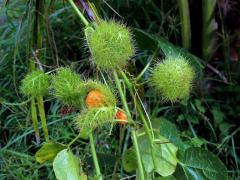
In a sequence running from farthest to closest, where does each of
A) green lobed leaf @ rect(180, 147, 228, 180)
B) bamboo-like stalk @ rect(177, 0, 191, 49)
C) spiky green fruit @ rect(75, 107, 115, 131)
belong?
bamboo-like stalk @ rect(177, 0, 191, 49)
green lobed leaf @ rect(180, 147, 228, 180)
spiky green fruit @ rect(75, 107, 115, 131)

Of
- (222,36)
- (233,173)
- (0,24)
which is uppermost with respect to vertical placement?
(0,24)

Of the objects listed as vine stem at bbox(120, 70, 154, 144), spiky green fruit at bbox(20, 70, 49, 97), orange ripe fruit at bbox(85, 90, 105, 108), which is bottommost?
vine stem at bbox(120, 70, 154, 144)

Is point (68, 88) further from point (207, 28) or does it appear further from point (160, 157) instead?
point (207, 28)

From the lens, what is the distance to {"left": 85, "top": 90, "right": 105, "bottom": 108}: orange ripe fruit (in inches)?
27.8

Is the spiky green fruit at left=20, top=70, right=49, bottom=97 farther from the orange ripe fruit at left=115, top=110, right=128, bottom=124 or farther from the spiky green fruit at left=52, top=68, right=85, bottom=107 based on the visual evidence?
the orange ripe fruit at left=115, top=110, right=128, bottom=124

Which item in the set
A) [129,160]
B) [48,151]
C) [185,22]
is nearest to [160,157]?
[129,160]

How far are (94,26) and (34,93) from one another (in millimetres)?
146

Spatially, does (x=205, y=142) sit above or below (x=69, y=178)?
below

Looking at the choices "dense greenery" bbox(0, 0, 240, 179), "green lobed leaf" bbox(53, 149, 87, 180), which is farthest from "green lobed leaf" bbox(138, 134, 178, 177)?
"green lobed leaf" bbox(53, 149, 87, 180)

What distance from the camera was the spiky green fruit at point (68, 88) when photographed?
0.75 m

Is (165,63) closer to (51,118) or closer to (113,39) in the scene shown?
(113,39)

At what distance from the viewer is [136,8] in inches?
79.2

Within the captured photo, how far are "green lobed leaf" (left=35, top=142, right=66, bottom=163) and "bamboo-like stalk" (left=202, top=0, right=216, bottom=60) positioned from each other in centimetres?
94

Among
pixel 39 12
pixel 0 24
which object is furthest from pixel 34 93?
pixel 0 24
